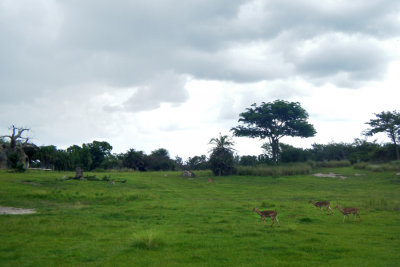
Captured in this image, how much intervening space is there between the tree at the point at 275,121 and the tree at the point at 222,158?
14.2m

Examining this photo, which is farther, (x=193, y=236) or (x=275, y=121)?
(x=275, y=121)

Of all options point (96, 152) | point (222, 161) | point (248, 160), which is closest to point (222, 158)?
point (222, 161)

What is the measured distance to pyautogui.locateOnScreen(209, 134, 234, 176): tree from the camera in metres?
50.3

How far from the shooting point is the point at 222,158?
50250 millimetres

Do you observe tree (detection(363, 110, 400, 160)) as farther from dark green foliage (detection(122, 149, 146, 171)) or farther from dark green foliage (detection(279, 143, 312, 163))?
dark green foliage (detection(122, 149, 146, 171))

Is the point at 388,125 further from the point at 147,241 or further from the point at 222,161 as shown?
the point at 147,241

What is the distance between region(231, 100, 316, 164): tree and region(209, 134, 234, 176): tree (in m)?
14.2

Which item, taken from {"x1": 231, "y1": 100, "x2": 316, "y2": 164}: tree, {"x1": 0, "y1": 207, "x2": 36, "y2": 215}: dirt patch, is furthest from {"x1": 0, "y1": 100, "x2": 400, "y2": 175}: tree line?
{"x1": 0, "y1": 207, "x2": 36, "y2": 215}: dirt patch

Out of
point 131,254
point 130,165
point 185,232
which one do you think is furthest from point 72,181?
point 130,165

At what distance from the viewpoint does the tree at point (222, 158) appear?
50.3m

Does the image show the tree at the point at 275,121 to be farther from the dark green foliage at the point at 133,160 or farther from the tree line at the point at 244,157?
the dark green foliage at the point at 133,160

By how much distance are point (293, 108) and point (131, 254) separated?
186ft

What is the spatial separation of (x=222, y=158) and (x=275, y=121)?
759 inches

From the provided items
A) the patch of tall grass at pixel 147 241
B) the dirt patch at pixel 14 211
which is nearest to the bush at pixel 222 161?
the dirt patch at pixel 14 211
